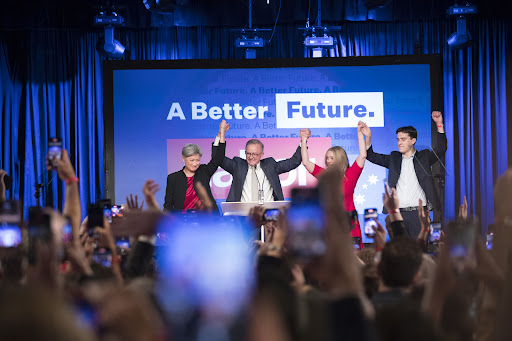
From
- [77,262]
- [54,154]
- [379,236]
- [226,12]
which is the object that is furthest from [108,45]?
[77,262]

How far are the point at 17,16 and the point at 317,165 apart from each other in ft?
14.2

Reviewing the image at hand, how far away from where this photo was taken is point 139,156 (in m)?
7.78

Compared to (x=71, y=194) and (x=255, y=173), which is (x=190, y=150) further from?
(x=71, y=194)

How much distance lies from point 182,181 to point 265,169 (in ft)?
3.16

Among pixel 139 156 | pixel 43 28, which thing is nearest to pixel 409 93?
pixel 139 156

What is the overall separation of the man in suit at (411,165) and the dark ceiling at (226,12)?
1841 millimetres

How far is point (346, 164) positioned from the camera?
665 centimetres

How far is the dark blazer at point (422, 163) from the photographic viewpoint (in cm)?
735

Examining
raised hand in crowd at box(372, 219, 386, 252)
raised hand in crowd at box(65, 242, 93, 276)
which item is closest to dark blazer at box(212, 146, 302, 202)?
raised hand in crowd at box(372, 219, 386, 252)

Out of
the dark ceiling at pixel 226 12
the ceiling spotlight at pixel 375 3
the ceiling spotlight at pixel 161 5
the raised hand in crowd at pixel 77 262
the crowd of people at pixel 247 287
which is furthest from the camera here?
the dark ceiling at pixel 226 12

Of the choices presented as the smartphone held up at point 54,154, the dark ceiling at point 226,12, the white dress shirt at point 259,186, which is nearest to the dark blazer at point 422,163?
the white dress shirt at point 259,186

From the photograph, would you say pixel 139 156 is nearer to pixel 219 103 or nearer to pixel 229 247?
pixel 219 103

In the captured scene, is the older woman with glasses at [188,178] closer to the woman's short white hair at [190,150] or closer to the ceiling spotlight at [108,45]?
the woman's short white hair at [190,150]

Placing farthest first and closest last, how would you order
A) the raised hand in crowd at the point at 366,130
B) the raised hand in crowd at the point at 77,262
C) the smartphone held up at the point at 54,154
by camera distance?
1. the raised hand in crowd at the point at 366,130
2. the smartphone held up at the point at 54,154
3. the raised hand in crowd at the point at 77,262
